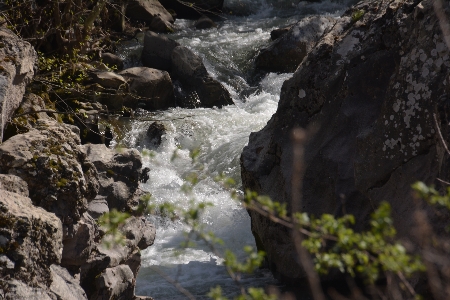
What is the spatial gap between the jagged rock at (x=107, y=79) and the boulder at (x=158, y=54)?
2.55 metres

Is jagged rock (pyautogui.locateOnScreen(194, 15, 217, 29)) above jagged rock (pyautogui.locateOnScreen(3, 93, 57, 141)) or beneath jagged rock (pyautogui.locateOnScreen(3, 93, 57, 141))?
above

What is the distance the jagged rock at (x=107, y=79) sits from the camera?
32.8 ft

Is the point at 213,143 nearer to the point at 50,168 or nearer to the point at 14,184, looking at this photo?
the point at 50,168

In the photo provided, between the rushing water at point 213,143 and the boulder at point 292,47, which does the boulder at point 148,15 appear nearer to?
the rushing water at point 213,143

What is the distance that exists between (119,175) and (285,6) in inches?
594

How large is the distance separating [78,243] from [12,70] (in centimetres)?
134

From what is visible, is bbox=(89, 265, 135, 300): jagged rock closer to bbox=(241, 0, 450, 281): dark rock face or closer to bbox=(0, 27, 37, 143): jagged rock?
bbox=(0, 27, 37, 143): jagged rock

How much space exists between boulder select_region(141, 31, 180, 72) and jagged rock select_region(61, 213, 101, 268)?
29.7 ft

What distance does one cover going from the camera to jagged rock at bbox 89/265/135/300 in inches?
162

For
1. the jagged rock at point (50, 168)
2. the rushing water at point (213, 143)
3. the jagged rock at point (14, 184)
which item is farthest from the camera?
the rushing water at point (213, 143)

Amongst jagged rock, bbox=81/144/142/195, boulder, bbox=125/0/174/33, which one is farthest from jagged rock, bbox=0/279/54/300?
boulder, bbox=125/0/174/33

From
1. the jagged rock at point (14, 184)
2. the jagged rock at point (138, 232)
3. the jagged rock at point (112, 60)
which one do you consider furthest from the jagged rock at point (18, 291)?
the jagged rock at point (112, 60)

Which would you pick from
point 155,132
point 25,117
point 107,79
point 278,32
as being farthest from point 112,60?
point 25,117

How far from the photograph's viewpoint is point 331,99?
5340 mm
